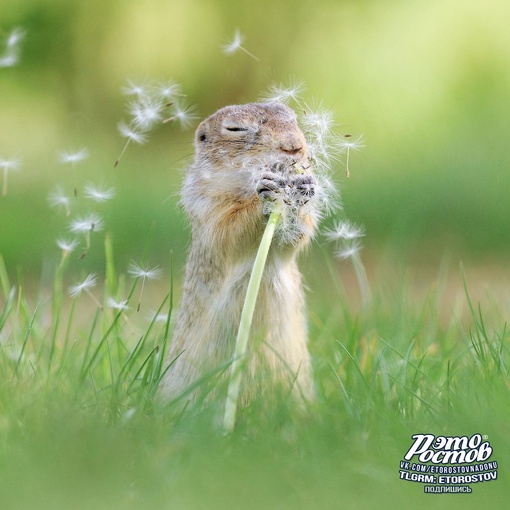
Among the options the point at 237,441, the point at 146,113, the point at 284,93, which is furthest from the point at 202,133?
the point at 237,441

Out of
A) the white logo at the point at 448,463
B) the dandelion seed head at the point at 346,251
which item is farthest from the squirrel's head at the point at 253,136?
the white logo at the point at 448,463

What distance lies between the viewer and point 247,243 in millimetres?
3779

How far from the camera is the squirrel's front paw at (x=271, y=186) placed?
3453 mm

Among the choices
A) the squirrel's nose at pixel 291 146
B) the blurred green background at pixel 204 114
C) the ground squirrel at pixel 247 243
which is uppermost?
the blurred green background at pixel 204 114

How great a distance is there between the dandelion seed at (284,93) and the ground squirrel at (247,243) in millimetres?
47

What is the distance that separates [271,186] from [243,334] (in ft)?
2.01

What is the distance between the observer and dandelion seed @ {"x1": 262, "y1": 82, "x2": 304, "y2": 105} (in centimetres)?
389

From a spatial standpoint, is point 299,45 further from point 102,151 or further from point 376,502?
point 376,502

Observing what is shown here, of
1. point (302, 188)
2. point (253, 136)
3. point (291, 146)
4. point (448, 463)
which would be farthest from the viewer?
point (253, 136)

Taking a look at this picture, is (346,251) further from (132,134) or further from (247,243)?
(132,134)

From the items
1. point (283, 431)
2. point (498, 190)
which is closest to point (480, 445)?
point (283, 431)

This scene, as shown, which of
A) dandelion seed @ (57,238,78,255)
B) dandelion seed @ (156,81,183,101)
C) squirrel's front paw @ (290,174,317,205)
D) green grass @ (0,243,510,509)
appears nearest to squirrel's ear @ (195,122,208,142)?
dandelion seed @ (156,81,183,101)

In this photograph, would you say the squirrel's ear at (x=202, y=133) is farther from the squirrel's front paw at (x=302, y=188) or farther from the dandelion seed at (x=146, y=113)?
the squirrel's front paw at (x=302, y=188)

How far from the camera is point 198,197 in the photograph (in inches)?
159
